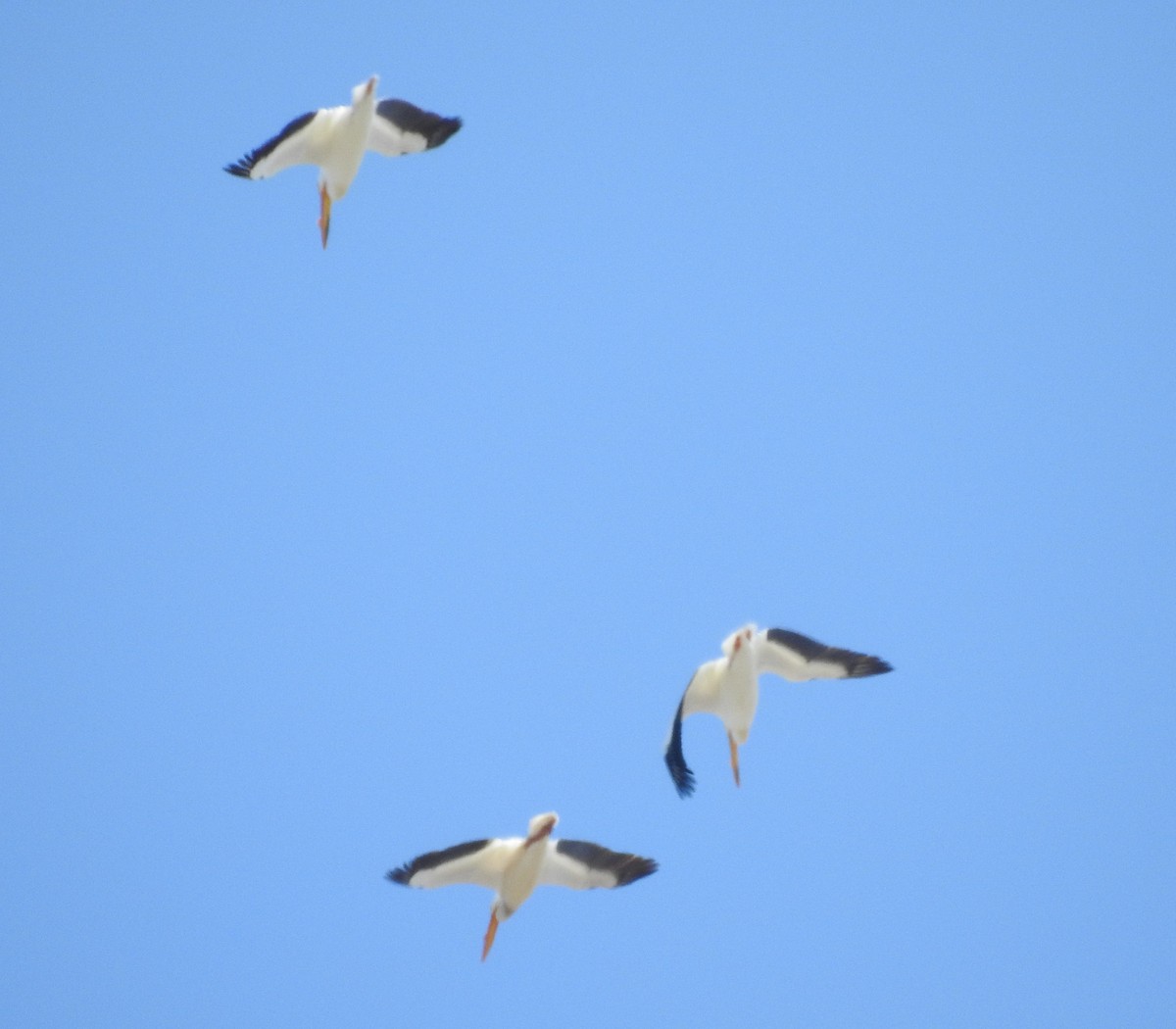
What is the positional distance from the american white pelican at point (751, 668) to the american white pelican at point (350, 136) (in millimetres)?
5579

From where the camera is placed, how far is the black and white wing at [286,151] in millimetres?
16125

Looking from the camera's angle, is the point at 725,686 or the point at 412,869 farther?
the point at 725,686

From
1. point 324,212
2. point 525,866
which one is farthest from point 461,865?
point 324,212

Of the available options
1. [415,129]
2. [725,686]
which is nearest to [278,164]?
[415,129]

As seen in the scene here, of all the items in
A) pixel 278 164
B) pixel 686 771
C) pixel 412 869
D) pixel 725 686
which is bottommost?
pixel 412 869

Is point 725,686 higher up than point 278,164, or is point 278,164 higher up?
point 278,164

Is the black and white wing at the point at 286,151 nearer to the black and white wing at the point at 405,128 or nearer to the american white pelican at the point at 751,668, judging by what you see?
the black and white wing at the point at 405,128

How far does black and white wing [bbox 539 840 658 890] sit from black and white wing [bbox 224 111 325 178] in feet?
22.4

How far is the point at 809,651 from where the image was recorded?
16.4 meters

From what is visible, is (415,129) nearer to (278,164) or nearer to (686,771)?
(278,164)

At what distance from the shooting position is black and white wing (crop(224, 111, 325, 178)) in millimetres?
16125

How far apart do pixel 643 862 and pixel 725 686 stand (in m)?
2.33

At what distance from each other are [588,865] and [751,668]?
2.52 meters

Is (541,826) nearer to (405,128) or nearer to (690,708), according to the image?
(690,708)
